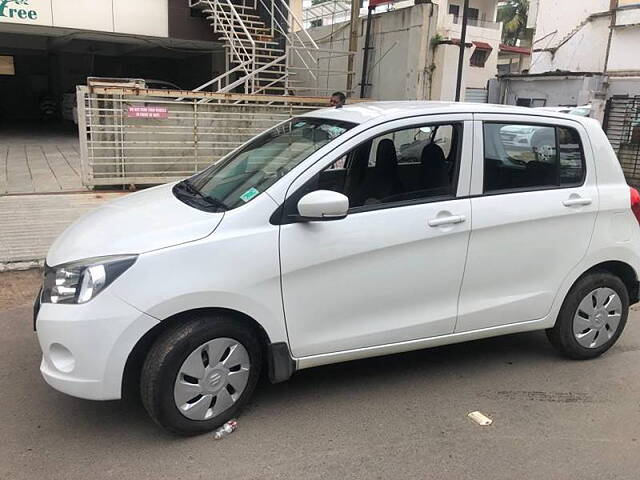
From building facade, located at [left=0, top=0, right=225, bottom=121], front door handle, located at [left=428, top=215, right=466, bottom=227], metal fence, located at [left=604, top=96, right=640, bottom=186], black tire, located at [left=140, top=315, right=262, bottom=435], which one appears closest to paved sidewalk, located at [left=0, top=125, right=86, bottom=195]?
building facade, located at [left=0, top=0, right=225, bottom=121]

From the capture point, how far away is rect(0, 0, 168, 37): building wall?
13.2 m

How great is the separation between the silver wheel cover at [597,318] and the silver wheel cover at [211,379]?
2.40m

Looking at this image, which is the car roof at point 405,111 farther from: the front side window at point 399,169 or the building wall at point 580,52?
the building wall at point 580,52

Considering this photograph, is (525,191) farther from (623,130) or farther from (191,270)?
(623,130)

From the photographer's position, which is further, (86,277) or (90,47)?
(90,47)

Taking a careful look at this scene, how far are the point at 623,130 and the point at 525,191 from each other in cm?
1048

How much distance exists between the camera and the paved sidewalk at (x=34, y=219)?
6.09m

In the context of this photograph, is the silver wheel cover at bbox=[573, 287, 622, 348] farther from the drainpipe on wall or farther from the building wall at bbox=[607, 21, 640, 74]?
the building wall at bbox=[607, 21, 640, 74]

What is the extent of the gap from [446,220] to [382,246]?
45 centimetres

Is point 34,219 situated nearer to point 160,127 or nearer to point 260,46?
point 160,127

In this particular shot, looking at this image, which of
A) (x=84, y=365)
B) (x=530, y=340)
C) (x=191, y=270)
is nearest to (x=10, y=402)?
(x=84, y=365)

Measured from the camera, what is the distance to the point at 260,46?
1487 centimetres

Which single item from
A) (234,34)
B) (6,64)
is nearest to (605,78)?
(234,34)

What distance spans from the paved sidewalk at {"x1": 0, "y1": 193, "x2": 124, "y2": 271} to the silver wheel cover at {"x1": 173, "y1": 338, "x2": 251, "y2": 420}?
12.2 ft
